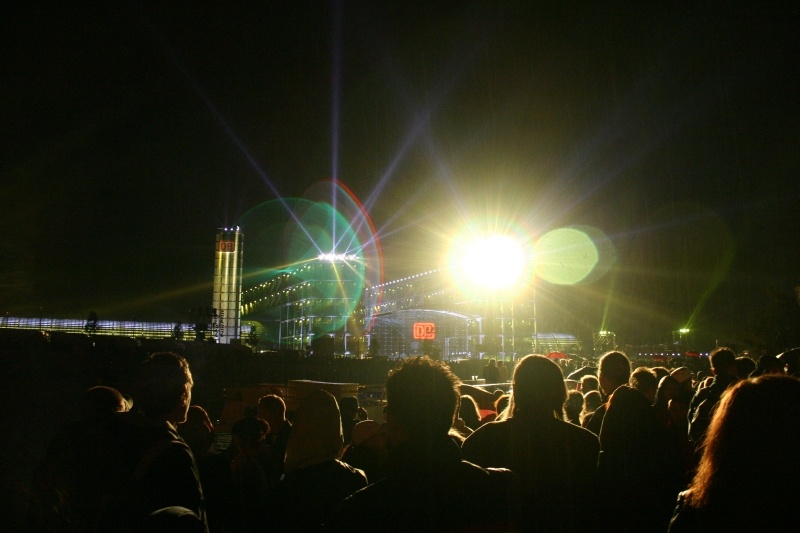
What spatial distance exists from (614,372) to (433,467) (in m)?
2.98

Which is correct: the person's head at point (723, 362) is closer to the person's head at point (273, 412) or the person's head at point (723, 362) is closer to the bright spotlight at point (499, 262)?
the person's head at point (273, 412)

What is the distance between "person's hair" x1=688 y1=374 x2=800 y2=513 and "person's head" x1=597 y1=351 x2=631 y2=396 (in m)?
2.94

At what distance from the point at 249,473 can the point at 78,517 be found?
4.89 ft

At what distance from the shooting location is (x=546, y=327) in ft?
139

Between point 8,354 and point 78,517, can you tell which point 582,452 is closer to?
point 78,517

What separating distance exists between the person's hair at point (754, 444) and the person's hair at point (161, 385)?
2.30m

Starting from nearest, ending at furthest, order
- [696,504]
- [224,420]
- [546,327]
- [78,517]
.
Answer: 1. [696,504]
2. [78,517]
3. [224,420]
4. [546,327]

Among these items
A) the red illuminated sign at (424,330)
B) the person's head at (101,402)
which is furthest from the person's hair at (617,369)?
the red illuminated sign at (424,330)

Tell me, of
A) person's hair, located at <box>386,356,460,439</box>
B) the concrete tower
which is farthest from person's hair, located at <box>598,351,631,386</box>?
the concrete tower

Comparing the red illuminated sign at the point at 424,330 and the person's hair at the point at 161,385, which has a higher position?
the red illuminated sign at the point at 424,330

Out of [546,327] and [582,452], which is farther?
[546,327]

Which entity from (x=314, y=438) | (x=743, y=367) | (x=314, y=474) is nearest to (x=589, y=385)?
(x=743, y=367)

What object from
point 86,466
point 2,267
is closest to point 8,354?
point 86,466

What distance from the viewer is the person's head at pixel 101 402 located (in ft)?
9.20
